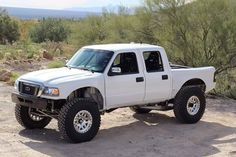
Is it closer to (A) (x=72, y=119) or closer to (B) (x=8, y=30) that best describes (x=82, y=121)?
(A) (x=72, y=119)

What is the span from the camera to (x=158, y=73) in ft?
38.2

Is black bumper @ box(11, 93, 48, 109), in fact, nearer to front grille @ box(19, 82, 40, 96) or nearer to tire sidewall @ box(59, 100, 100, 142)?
front grille @ box(19, 82, 40, 96)

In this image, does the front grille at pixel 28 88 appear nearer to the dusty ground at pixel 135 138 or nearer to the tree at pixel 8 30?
the dusty ground at pixel 135 138

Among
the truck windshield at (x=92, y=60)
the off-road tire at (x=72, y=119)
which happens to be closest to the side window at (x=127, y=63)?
the truck windshield at (x=92, y=60)

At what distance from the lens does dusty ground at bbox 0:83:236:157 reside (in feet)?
31.4

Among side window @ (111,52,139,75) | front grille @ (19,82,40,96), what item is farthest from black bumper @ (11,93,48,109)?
side window @ (111,52,139,75)

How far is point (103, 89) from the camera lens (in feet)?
34.9

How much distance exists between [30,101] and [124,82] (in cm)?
205

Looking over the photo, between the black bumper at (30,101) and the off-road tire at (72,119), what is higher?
the black bumper at (30,101)

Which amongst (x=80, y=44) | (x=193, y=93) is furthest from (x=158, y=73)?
(x=80, y=44)

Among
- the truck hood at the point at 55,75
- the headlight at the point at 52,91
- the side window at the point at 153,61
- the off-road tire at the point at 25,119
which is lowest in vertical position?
the off-road tire at the point at 25,119

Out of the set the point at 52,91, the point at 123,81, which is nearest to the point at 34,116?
the point at 52,91

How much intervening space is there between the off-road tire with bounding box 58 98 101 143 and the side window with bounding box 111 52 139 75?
3.84 ft

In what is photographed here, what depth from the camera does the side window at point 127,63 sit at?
11.1 metres
